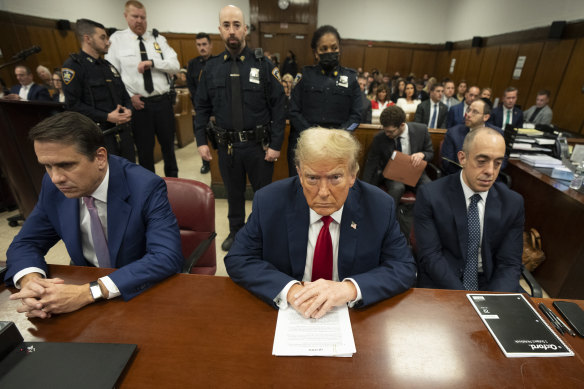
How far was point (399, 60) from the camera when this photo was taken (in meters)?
11.9

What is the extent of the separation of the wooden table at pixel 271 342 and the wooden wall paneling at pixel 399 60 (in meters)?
12.7

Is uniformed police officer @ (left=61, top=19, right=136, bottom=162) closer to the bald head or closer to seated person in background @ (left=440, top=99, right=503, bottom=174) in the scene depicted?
the bald head

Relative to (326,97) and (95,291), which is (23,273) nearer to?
(95,291)

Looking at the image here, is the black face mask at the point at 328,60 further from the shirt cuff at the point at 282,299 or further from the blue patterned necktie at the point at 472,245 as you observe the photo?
the shirt cuff at the point at 282,299

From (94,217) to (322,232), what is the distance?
1.06m

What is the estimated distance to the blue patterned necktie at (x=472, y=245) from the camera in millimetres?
1569

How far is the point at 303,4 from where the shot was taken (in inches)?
414

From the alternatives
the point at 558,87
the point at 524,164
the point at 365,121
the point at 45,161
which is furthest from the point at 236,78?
the point at 558,87

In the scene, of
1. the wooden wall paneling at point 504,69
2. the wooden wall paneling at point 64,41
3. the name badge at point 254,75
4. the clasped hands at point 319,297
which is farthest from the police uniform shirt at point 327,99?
the wooden wall paneling at point 64,41

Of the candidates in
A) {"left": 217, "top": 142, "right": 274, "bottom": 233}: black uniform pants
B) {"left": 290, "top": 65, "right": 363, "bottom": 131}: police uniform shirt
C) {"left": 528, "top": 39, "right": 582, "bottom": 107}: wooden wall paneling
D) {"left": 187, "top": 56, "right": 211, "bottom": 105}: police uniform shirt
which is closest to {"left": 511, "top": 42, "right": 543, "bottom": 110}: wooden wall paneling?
{"left": 528, "top": 39, "right": 582, "bottom": 107}: wooden wall paneling

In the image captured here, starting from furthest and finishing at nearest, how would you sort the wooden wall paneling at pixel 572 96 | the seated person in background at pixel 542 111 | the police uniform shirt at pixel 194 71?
the wooden wall paneling at pixel 572 96
the seated person in background at pixel 542 111
the police uniform shirt at pixel 194 71

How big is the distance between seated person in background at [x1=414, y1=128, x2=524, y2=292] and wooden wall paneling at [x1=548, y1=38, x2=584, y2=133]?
638 cm

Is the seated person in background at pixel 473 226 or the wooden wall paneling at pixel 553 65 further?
the wooden wall paneling at pixel 553 65

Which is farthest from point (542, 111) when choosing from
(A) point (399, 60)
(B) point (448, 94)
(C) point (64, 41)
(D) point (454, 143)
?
(C) point (64, 41)
